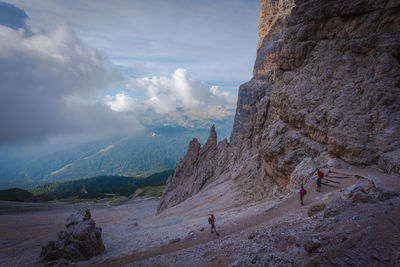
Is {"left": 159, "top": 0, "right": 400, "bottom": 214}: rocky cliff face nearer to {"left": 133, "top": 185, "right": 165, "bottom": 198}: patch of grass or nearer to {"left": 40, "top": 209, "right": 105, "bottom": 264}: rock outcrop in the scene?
{"left": 40, "top": 209, "right": 105, "bottom": 264}: rock outcrop

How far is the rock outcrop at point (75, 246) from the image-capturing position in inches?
704

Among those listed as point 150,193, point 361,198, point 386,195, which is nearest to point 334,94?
point 386,195

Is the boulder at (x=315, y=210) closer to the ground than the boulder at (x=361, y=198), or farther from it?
closer to the ground

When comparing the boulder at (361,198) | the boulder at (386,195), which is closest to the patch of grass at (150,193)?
the boulder at (361,198)

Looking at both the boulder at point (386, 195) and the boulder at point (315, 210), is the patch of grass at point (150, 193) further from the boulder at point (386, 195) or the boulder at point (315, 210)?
the boulder at point (386, 195)

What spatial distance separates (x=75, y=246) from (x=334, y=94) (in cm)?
2978

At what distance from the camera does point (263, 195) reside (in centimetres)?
2841

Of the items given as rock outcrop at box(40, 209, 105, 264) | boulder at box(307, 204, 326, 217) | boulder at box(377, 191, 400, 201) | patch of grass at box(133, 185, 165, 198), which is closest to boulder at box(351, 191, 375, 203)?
boulder at box(377, 191, 400, 201)

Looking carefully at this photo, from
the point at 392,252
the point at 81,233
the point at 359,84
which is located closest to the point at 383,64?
the point at 359,84

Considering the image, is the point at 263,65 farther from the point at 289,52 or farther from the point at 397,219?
the point at 397,219

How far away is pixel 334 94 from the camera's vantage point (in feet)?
67.7

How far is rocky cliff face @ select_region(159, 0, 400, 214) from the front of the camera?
56.7 ft

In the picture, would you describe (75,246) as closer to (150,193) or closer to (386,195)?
(386,195)

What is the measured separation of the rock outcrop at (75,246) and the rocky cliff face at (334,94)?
65.8 ft
